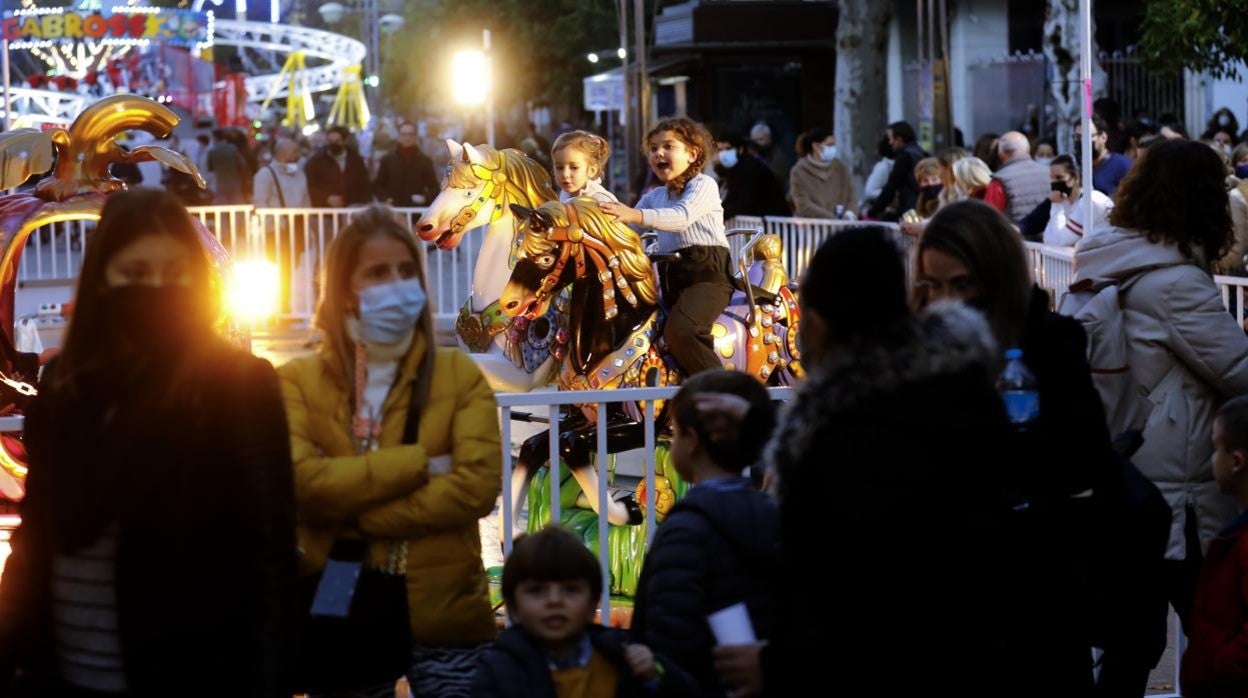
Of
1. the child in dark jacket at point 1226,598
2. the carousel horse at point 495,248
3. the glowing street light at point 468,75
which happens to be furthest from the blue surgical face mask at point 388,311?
the glowing street light at point 468,75

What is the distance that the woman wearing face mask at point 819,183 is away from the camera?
1911 cm

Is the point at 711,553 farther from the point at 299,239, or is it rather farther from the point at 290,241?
the point at 299,239

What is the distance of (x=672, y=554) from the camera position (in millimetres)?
4258

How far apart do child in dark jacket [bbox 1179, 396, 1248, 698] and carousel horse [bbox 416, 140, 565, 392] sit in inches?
149

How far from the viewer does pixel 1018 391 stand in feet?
14.4

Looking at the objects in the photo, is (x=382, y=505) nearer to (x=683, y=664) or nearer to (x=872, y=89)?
(x=683, y=664)

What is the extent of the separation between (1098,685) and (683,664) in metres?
1.43

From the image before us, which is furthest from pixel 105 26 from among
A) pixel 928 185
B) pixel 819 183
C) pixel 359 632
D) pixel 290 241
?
pixel 359 632

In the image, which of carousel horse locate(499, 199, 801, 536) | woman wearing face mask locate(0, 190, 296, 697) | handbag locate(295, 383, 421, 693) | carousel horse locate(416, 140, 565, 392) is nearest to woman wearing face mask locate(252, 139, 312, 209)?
carousel horse locate(416, 140, 565, 392)

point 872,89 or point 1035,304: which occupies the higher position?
point 872,89

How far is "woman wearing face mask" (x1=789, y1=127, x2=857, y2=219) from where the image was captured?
19.1m

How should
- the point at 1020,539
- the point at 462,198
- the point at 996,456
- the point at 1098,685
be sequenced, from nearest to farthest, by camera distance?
the point at 996,456 < the point at 1020,539 < the point at 1098,685 < the point at 462,198

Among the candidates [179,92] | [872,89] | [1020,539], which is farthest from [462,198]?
[179,92]

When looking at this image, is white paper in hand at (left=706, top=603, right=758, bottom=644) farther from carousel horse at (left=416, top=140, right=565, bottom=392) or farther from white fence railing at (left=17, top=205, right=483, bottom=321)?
white fence railing at (left=17, top=205, right=483, bottom=321)
